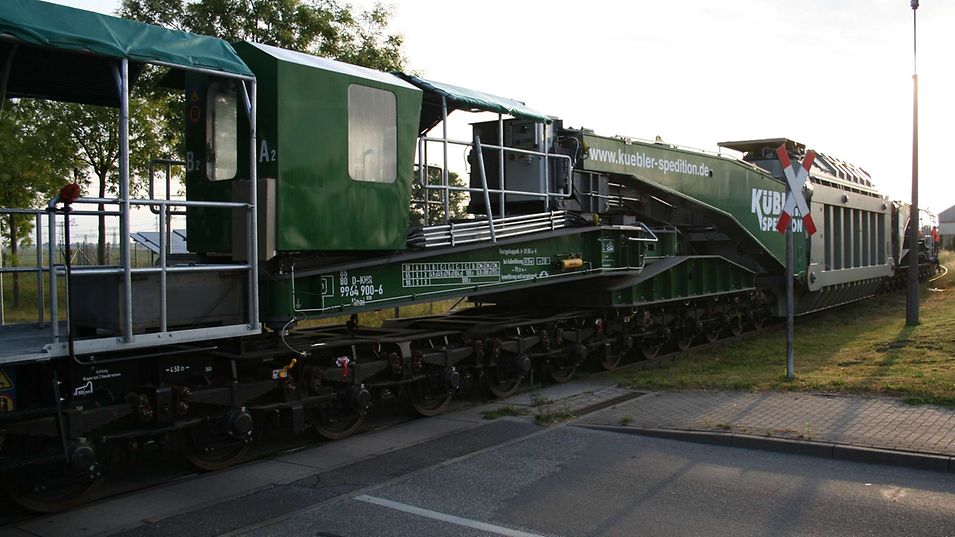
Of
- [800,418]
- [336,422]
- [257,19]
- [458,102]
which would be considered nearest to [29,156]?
[257,19]

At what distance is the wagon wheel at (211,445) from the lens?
6.86 meters

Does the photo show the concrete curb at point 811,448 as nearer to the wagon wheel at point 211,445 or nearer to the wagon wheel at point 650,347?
the wagon wheel at point 211,445

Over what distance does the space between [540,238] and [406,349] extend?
97.2 inches

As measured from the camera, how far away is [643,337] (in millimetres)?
13016

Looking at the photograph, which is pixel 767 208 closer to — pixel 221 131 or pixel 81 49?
pixel 221 131

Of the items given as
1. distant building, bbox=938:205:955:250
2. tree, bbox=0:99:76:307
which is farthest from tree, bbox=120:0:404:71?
distant building, bbox=938:205:955:250

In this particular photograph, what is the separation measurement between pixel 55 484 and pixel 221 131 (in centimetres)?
348

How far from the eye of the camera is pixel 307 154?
7.26 metres

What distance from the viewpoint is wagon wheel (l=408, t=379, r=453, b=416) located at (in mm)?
9062

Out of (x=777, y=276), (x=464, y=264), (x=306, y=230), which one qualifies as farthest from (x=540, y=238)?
(x=777, y=276)

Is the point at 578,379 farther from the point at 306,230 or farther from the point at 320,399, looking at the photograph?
the point at 306,230

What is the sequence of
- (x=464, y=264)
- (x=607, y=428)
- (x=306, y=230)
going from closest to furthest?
(x=306, y=230) → (x=607, y=428) → (x=464, y=264)

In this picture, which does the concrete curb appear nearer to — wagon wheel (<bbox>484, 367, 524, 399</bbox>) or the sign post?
wagon wheel (<bbox>484, 367, 524, 399</bbox>)

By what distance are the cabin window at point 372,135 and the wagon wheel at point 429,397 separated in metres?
2.53
